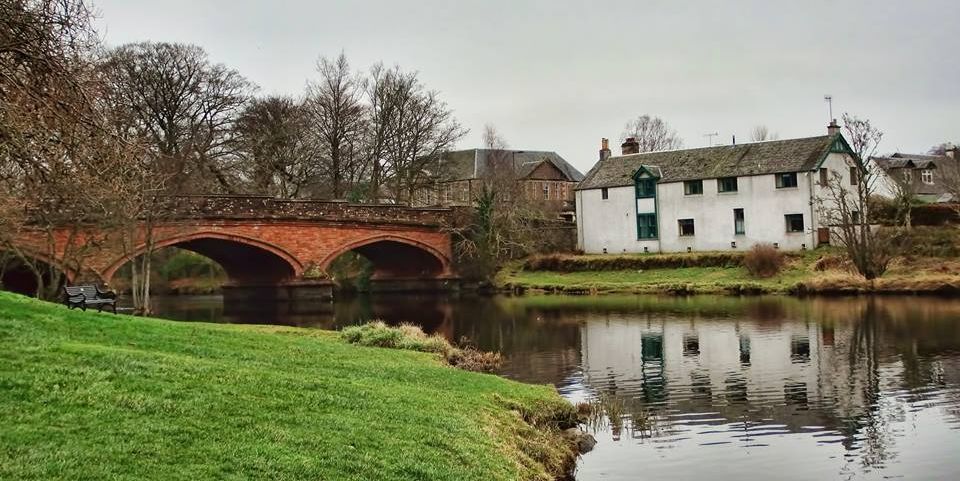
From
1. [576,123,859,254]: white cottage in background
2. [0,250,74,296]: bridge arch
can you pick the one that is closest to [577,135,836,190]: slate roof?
[576,123,859,254]: white cottage in background

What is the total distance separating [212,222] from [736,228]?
29385mm

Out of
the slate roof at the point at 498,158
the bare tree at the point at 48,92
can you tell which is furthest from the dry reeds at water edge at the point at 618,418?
the slate roof at the point at 498,158

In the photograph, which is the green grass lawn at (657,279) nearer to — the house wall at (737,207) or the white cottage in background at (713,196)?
the house wall at (737,207)

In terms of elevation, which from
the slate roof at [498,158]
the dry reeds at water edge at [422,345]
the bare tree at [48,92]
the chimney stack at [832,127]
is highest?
the slate roof at [498,158]

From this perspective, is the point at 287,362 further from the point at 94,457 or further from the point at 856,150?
the point at 856,150

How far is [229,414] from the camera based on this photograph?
9.53 m

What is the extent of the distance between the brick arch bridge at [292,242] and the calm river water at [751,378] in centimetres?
664

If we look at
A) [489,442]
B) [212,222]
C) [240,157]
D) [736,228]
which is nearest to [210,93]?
[240,157]

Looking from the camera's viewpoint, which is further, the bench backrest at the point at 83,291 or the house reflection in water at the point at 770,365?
the bench backrest at the point at 83,291

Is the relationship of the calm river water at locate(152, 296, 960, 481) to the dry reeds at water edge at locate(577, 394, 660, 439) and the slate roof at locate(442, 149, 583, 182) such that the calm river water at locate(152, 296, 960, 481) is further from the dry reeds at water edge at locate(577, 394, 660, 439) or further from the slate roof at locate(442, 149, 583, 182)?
the slate roof at locate(442, 149, 583, 182)

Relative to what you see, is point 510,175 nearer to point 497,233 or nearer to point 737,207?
point 497,233

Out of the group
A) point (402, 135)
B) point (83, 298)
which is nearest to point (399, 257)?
point (402, 135)

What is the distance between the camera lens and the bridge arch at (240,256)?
143 ft

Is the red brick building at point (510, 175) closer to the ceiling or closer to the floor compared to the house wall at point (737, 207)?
closer to the ceiling
